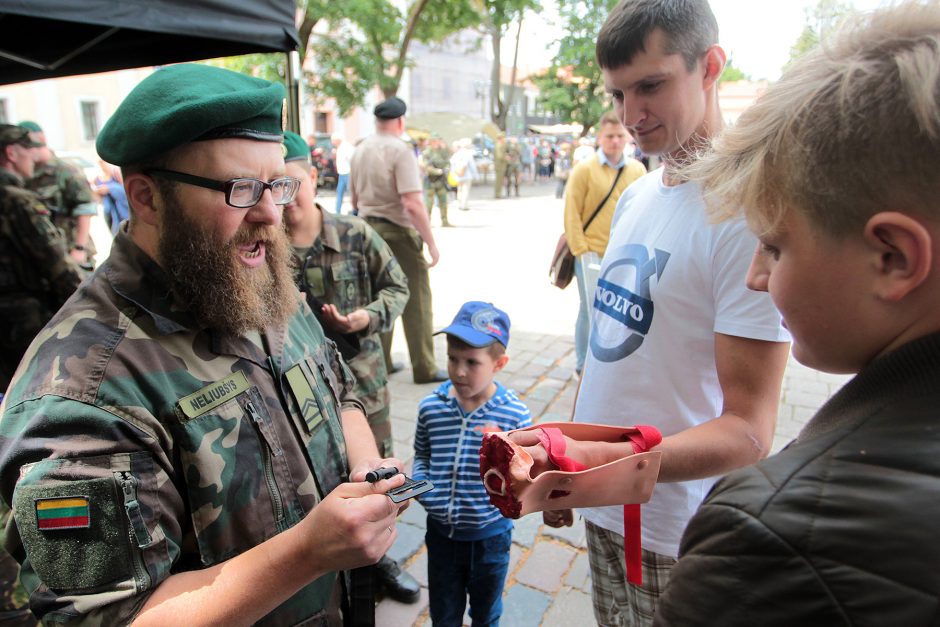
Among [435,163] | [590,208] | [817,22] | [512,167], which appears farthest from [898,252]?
[512,167]

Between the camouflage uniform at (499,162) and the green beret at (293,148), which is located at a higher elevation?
Result: the green beret at (293,148)

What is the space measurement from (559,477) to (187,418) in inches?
31.3

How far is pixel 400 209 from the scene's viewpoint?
5133 mm

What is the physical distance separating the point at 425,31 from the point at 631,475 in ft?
57.0

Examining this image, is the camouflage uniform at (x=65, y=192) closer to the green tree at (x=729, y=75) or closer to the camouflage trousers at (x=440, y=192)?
the green tree at (x=729, y=75)

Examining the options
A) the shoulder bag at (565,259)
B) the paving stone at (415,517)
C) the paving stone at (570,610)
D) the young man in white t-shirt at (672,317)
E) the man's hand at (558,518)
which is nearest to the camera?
the young man in white t-shirt at (672,317)

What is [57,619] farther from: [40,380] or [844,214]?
[844,214]

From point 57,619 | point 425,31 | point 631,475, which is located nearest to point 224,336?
point 57,619

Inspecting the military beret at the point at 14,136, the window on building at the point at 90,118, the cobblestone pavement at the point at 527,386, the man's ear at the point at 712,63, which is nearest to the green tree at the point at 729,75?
the man's ear at the point at 712,63

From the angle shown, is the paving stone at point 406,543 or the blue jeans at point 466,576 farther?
the paving stone at point 406,543

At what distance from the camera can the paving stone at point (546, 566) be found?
2.93 m

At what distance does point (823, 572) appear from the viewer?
24.5 inches

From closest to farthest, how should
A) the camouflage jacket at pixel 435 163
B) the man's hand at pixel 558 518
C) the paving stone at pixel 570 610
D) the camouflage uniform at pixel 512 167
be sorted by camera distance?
the man's hand at pixel 558 518 → the paving stone at pixel 570 610 → the camouflage jacket at pixel 435 163 → the camouflage uniform at pixel 512 167

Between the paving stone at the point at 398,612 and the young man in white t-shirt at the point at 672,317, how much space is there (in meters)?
1.24
